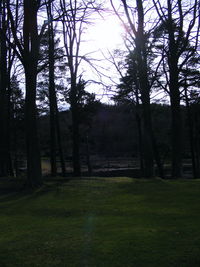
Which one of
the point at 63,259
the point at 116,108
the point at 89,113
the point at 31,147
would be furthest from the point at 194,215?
the point at 89,113

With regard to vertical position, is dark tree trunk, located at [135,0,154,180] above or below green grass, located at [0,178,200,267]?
above

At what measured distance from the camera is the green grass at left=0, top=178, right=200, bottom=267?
16.5 ft

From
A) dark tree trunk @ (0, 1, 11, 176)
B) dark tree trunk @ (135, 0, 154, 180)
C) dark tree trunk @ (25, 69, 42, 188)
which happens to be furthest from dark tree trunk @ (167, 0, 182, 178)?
dark tree trunk @ (25, 69, 42, 188)

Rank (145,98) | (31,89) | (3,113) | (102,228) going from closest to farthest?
(102,228) → (31,89) → (145,98) → (3,113)

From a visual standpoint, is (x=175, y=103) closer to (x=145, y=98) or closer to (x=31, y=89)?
(x=145, y=98)

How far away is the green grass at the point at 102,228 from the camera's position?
16.5ft

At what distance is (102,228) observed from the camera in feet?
22.0

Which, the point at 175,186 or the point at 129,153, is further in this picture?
the point at 129,153

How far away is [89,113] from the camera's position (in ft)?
116

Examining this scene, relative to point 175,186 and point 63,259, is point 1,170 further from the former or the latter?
point 63,259

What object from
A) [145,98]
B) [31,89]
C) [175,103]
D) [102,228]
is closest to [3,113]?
[145,98]

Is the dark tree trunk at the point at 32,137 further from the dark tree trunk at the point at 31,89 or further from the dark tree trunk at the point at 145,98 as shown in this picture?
the dark tree trunk at the point at 145,98

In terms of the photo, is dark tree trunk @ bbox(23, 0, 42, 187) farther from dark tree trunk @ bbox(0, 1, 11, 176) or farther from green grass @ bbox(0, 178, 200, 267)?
dark tree trunk @ bbox(0, 1, 11, 176)

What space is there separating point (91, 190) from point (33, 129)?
2815 mm
